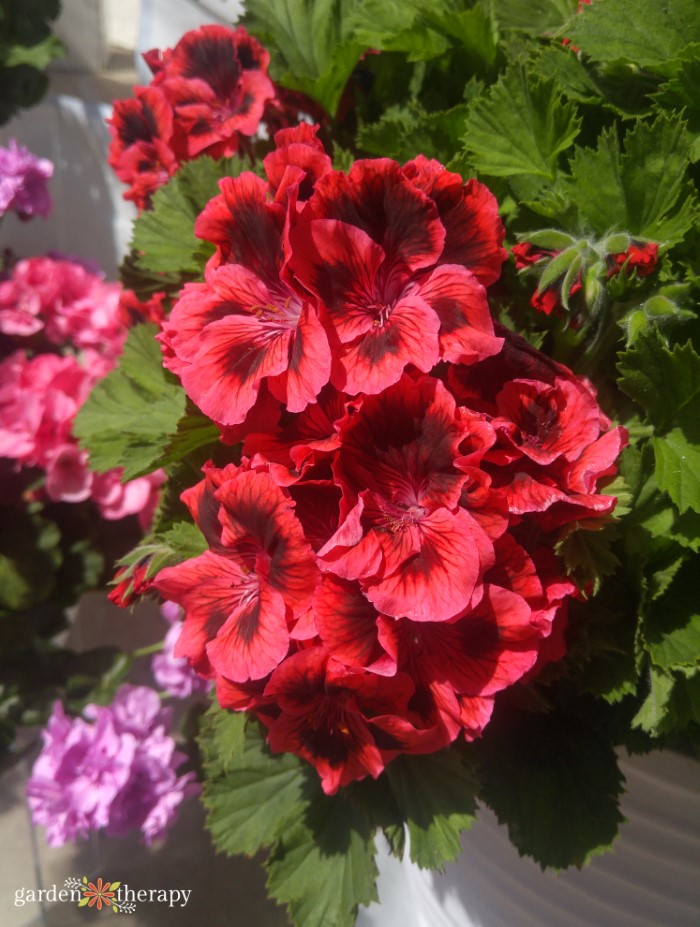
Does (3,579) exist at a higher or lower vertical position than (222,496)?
lower

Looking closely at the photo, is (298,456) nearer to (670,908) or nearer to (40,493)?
(670,908)

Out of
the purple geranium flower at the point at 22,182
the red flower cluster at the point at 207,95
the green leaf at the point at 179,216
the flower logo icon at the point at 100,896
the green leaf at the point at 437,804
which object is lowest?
the flower logo icon at the point at 100,896

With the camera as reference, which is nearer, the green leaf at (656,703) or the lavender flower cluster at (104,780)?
the green leaf at (656,703)

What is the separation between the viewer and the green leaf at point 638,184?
376 millimetres

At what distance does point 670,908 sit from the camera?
48cm

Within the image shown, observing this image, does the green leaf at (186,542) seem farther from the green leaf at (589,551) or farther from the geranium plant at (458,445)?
the green leaf at (589,551)

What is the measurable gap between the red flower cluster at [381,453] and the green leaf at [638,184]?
83 mm

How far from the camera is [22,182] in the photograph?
0.94m

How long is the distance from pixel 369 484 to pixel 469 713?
11 cm

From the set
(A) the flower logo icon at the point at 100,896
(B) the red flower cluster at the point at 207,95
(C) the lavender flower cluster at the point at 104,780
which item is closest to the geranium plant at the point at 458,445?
(B) the red flower cluster at the point at 207,95

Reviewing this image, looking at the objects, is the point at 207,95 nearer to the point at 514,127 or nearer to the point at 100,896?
the point at 514,127

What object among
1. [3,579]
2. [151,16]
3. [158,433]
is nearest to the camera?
[158,433]

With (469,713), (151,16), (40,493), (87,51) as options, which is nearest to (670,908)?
(469,713)

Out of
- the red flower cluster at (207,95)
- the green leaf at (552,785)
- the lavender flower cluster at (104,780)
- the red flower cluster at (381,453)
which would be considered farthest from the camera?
the lavender flower cluster at (104,780)
